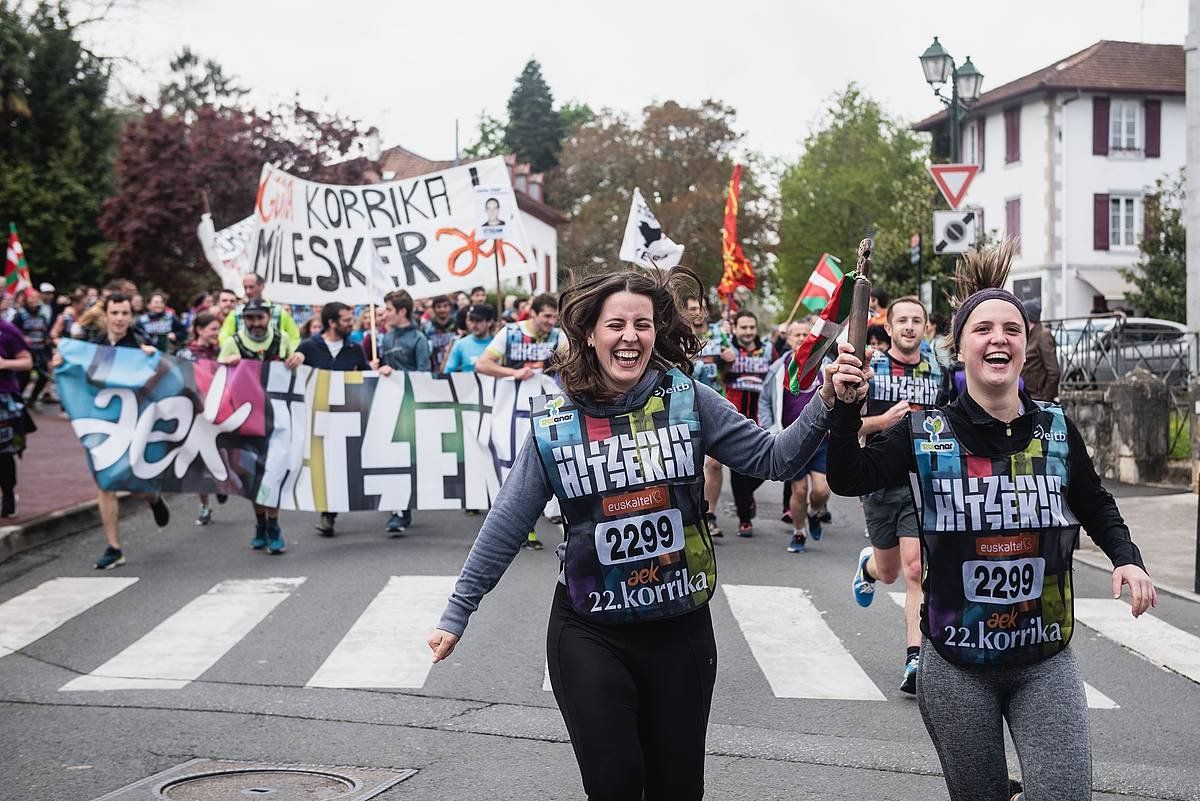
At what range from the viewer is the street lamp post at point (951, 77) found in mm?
19078

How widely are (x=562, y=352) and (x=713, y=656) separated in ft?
3.22

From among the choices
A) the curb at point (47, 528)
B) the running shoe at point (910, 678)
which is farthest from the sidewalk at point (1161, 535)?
the curb at point (47, 528)

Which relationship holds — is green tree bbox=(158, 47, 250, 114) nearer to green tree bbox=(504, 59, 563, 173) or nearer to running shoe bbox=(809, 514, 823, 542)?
green tree bbox=(504, 59, 563, 173)

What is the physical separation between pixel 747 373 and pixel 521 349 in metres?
2.21

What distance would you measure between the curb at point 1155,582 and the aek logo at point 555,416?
563 centimetres

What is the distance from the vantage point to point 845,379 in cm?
351

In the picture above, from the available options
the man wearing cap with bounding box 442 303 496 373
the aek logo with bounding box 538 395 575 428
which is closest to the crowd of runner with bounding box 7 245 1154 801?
the aek logo with bounding box 538 395 575 428

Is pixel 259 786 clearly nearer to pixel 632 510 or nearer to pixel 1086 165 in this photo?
pixel 632 510

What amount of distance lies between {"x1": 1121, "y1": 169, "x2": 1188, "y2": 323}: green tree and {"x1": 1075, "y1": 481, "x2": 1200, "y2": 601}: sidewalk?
20376mm

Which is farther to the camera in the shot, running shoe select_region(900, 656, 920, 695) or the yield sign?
the yield sign

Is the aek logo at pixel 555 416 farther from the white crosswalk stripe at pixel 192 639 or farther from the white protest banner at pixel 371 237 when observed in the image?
the white protest banner at pixel 371 237

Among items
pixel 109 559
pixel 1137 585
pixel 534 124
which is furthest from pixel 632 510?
pixel 534 124

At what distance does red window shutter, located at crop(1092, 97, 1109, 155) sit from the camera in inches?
1917

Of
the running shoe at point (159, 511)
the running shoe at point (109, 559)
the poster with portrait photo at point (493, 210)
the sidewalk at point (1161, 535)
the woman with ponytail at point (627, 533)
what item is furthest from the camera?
the poster with portrait photo at point (493, 210)
